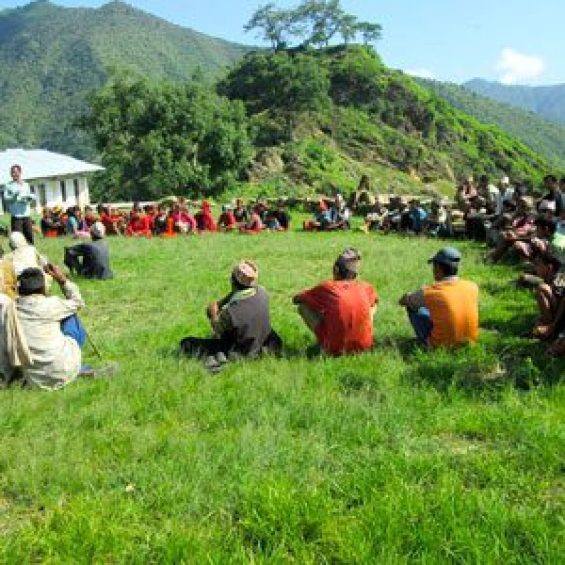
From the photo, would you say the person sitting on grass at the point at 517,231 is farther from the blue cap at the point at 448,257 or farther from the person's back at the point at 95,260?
the person's back at the point at 95,260

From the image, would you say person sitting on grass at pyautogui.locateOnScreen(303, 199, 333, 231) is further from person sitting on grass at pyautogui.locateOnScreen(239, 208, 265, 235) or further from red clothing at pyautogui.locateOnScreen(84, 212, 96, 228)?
red clothing at pyautogui.locateOnScreen(84, 212, 96, 228)

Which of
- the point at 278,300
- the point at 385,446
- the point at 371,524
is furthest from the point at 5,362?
the point at 278,300

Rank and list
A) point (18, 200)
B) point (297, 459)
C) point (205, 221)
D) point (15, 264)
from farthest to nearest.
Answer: point (205, 221) → point (18, 200) → point (15, 264) → point (297, 459)

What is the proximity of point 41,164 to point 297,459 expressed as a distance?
5722 cm

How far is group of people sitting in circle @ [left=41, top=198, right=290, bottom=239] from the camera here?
21484mm

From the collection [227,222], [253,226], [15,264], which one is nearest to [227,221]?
[227,222]

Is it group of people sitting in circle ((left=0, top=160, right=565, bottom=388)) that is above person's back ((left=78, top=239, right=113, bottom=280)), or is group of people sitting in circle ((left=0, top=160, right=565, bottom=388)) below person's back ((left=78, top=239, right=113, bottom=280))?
above

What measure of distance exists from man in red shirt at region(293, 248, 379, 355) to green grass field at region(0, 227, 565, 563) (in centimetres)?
24

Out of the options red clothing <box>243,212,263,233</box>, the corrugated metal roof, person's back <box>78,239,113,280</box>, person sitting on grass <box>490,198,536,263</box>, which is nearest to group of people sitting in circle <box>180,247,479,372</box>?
person sitting on grass <box>490,198,536,263</box>

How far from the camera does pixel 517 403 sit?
5.47 m

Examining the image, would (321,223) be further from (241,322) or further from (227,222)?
(241,322)

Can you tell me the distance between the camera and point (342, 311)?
7.06 metres

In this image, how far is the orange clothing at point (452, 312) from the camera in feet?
23.3

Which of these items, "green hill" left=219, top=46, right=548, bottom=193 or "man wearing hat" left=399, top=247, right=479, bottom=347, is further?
"green hill" left=219, top=46, right=548, bottom=193
